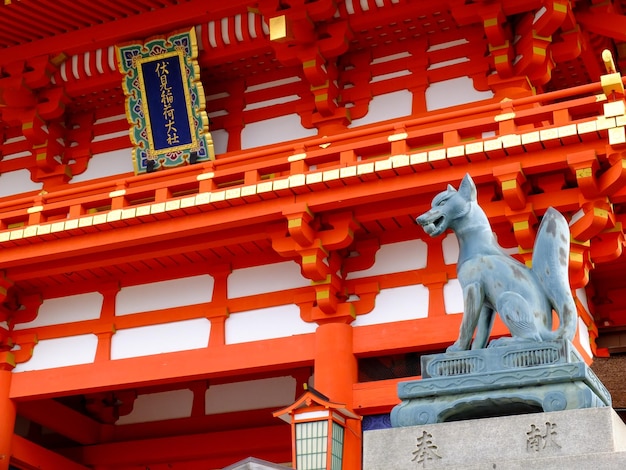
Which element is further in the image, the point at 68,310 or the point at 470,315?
the point at 68,310

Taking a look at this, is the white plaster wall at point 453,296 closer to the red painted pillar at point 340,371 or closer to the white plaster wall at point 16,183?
the red painted pillar at point 340,371

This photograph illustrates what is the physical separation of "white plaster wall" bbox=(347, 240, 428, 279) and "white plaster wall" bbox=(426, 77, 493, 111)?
1.68 meters

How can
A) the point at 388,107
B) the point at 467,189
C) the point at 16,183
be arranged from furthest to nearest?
1. the point at 16,183
2. the point at 388,107
3. the point at 467,189

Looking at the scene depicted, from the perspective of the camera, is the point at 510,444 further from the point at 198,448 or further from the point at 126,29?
the point at 126,29

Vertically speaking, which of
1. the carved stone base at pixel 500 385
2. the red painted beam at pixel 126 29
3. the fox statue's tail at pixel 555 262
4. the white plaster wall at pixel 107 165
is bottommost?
the carved stone base at pixel 500 385

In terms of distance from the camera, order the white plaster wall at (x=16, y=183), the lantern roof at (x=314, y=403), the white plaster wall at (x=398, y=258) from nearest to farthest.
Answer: the lantern roof at (x=314, y=403)
the white plaster wall at (x=398, y=258)
the white plaster wall at (x=16, y=183)

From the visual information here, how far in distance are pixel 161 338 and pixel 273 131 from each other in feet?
8.40

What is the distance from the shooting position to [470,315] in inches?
254

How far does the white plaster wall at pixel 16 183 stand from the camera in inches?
507

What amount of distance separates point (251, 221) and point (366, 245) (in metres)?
1.10

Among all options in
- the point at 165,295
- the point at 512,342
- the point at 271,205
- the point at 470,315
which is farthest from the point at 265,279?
the point at 512,342

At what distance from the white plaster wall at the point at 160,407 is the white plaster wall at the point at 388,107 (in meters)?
3.62

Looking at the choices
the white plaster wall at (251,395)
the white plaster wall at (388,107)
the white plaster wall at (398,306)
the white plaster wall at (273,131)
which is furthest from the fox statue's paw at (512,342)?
the white plaster wall at (251,395)

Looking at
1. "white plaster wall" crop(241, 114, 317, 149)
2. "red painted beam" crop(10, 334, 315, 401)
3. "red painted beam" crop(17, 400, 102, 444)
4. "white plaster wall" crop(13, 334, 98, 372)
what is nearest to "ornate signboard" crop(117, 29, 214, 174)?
"white plaster wall" crop(241, 114, 317, 149)
